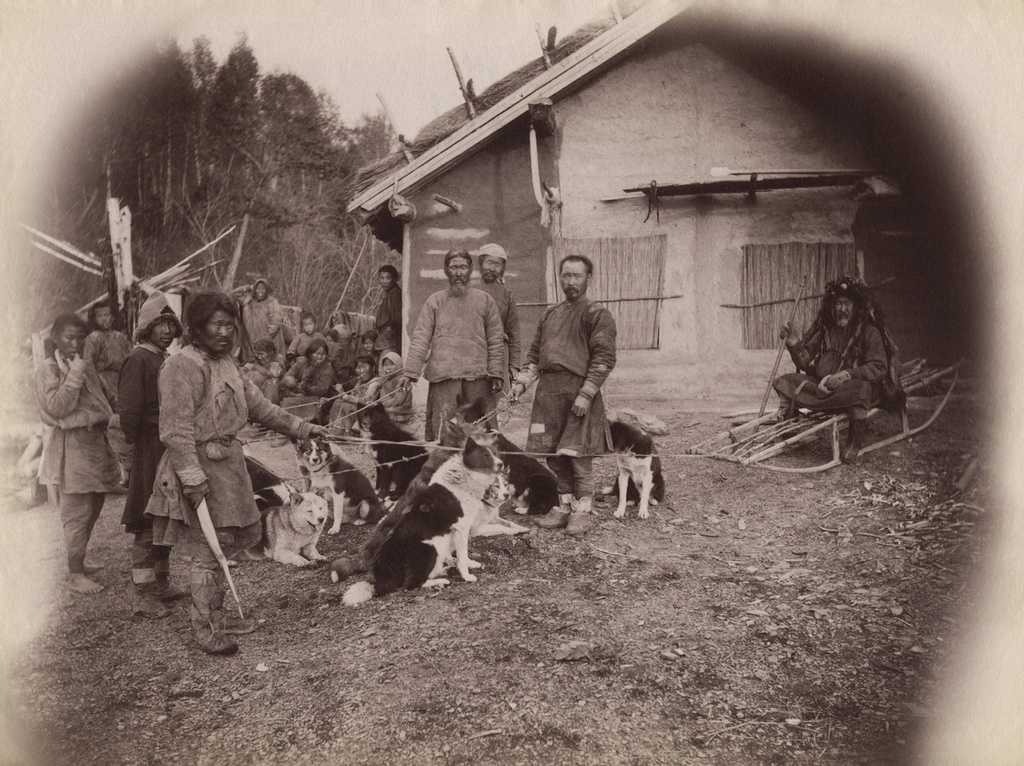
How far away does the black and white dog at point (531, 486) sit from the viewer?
17.7 ft

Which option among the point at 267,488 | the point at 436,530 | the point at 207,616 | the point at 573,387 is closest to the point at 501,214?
Answer: the point at 573,387

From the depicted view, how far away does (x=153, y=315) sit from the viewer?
13.3 feet

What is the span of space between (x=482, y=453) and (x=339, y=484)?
180 cm

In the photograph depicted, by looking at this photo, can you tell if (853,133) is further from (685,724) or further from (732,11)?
(685,724)

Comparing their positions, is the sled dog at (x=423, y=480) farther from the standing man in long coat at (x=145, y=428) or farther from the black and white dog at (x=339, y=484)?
the standing man in long coat at (x=145, y=428)

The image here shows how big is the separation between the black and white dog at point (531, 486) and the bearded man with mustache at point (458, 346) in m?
0.43

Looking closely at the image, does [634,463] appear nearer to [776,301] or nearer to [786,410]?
[786,410]

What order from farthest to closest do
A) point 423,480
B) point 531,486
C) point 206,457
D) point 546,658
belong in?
point 531,486
point 423,480
point 206,457
point 546,658

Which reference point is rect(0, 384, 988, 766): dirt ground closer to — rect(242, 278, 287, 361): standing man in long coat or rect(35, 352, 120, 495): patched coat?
rect(35, 352, 120, 495): patched coat

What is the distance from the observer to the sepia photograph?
263 centimetres

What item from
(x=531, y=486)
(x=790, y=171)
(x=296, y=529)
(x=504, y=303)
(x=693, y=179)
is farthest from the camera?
(x=693, y=179)

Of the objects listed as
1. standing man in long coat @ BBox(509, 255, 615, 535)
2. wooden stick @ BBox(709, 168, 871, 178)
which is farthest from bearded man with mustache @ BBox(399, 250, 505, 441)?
wooden stick @ BBox(709, 168, 871, 178)

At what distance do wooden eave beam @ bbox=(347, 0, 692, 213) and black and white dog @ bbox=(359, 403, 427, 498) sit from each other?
2.41 meters

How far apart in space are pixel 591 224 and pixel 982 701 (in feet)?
20.4
